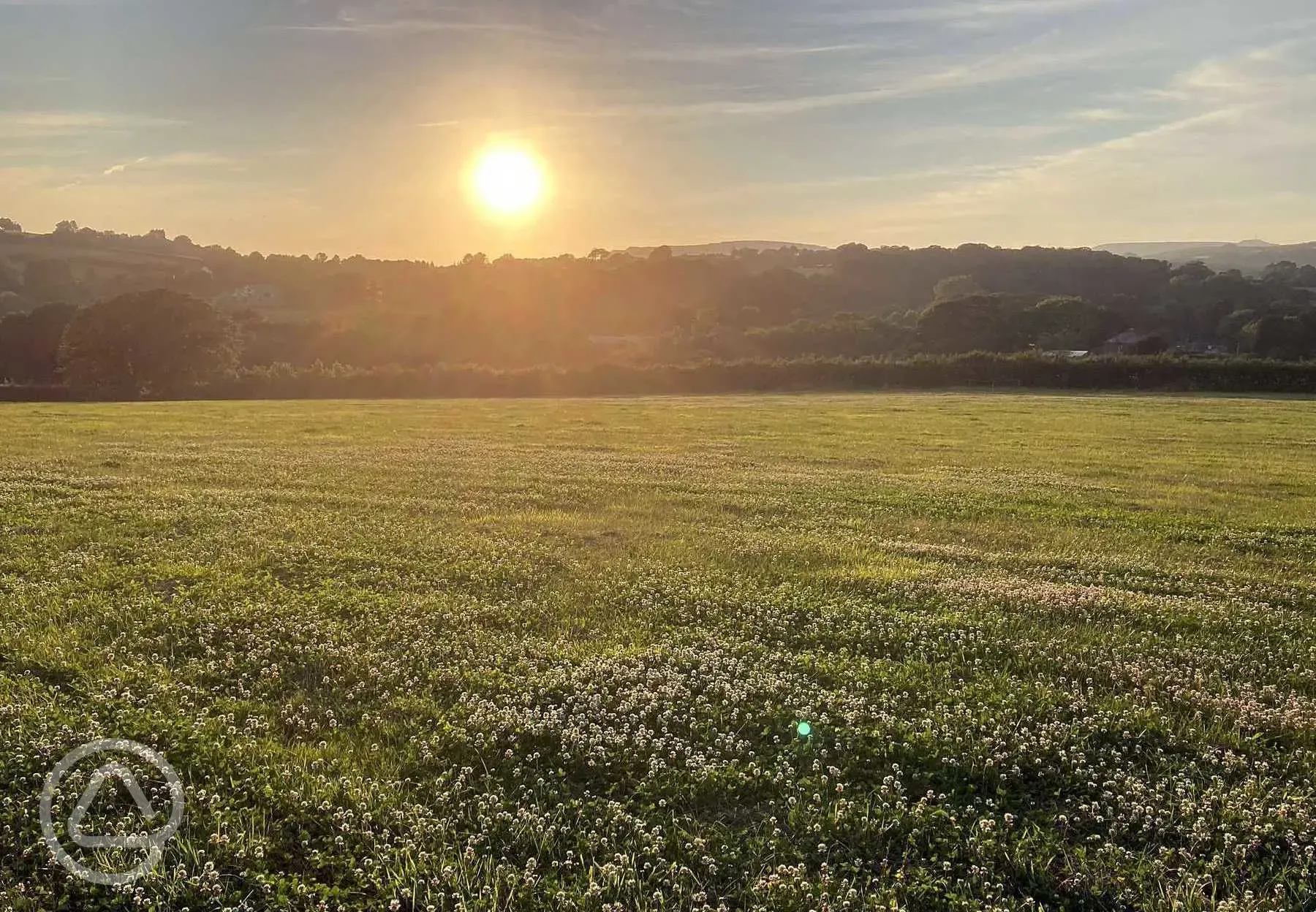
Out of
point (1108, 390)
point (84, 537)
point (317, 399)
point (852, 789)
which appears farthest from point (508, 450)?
point (1108, 390)

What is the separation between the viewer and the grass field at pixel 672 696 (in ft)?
17.2

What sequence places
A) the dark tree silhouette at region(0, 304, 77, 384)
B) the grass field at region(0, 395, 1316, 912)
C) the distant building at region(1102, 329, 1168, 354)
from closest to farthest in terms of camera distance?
the grass field at region(0, 395, 1316, 912)
the dark tree silhouette at region(0, 304, 77, 384)
the distant building at region(1102, 329, 1168, 354)

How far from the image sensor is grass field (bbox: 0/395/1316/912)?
525 cm

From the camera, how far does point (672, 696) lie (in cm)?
750

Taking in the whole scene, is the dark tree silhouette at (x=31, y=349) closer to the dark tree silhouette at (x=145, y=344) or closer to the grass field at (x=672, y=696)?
the dark tree silhouette at (x=145, y=344)

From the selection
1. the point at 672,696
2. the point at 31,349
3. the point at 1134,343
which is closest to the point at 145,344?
the point at 31,349

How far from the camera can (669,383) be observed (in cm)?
7506

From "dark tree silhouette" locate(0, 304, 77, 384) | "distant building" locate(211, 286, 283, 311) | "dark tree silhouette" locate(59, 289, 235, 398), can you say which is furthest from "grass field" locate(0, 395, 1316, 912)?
"distant building" locate(211, 286, 283, 311)

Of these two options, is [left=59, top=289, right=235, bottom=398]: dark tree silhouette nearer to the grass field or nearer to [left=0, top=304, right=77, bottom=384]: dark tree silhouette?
[left=0, top=304, right=77, bottom=384]: dark tree silhouette

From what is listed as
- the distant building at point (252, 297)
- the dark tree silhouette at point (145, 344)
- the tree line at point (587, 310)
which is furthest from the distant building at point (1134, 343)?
the distant building at point (252, 297)

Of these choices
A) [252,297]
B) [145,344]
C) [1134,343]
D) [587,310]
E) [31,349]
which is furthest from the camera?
[252,297]

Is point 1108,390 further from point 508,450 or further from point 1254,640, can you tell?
point 1254,640

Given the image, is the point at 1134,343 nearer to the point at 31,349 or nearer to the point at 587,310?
the point at 587,310

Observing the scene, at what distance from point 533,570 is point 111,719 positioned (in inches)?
220
